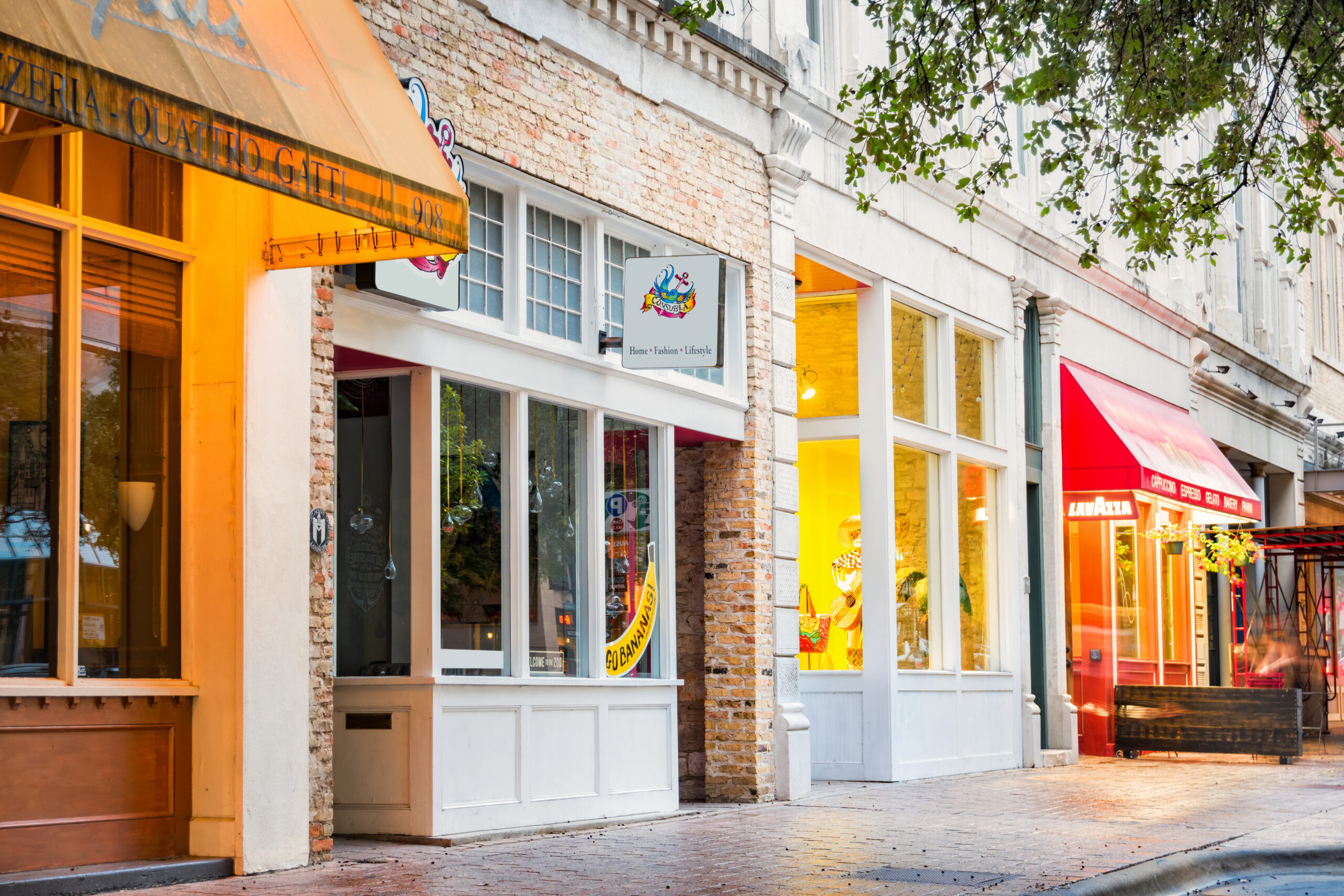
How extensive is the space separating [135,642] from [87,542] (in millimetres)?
598

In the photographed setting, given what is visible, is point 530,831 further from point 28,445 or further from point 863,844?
point 28,445

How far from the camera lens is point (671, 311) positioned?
38.7 feet

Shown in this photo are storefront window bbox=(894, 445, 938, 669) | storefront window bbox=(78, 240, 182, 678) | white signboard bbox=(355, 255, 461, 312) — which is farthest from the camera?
storefront window bbox=(894, 445, 938, 669)

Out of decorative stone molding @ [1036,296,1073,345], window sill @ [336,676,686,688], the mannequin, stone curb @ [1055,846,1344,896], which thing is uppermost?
decorative stone molding @ [1036,296,1073,345]

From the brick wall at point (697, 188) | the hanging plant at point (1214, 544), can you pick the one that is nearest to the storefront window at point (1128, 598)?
the hanging plant at point (1214, 544)

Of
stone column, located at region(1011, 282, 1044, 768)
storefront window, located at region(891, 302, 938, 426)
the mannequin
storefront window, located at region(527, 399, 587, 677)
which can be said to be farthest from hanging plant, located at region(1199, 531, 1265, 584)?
storefront window, located at region(527, 399, 587, 677)

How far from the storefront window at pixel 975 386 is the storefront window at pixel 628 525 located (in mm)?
6208

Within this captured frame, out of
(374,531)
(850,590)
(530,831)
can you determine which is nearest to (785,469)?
(850,590)

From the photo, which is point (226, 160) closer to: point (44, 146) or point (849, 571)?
point (44, 146)

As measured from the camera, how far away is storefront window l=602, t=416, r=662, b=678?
39.7ft

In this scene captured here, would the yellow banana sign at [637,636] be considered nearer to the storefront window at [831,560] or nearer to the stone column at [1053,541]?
the storefront window at [831,560]

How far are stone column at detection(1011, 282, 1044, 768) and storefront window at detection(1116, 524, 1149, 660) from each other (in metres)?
2.87

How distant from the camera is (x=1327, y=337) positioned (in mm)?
32625

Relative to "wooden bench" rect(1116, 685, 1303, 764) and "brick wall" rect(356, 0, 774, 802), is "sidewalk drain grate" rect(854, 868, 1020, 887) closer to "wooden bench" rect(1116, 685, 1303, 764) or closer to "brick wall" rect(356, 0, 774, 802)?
"brick wall" rect(356, 0, 774, 802)
